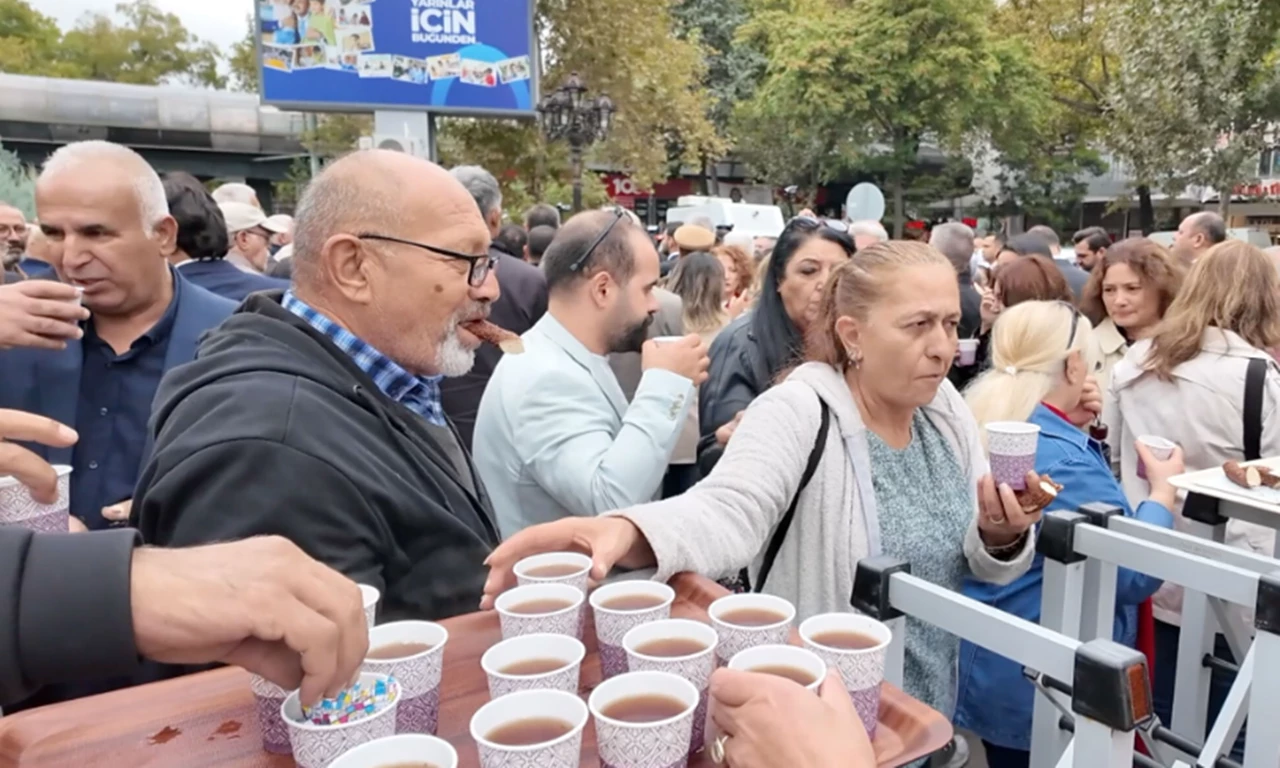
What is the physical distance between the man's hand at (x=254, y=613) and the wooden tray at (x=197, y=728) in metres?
0.21

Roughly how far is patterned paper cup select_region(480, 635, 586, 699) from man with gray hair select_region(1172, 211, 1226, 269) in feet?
24.2

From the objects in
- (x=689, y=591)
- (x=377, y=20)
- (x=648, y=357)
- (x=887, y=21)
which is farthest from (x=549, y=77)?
(x=689, y=591)

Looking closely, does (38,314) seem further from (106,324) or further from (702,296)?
(702,296)

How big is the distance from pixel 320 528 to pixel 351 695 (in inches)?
22.5

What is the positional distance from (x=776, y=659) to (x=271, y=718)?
65 centimetres

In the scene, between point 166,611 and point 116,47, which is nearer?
point 166,611

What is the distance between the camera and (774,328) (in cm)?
391

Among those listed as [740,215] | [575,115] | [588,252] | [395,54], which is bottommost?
[588,252]

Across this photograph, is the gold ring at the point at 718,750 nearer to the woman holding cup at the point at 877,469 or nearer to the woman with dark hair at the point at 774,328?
the woman holding cup at the point at 877,469

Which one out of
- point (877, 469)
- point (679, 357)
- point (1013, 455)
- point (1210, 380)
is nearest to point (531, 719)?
point (877, 469)

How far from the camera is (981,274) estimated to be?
396 inches

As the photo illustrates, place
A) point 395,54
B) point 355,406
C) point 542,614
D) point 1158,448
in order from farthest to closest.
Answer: point 395,54
point 1158,448
point 355,406
point 542,614

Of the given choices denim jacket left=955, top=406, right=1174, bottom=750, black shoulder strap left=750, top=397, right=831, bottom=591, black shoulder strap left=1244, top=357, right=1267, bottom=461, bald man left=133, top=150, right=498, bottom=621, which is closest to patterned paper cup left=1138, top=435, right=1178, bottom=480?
black shoulder strap left=1244, top=357, right=1267, bottom=461

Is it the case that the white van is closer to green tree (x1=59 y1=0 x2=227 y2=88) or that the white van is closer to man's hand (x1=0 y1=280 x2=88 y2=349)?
man's hand (x1=0 y1=280 x2=88 y2=349)
